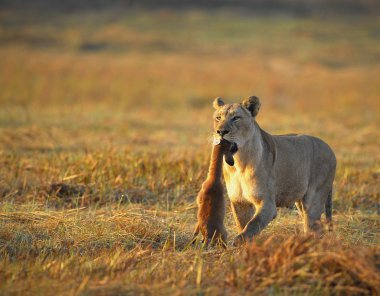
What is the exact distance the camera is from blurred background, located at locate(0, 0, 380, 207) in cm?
1080

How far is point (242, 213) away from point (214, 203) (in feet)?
1.38

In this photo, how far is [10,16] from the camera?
50.6 metres

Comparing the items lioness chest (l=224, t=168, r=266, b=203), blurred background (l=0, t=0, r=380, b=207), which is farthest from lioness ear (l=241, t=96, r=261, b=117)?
blurred background (l=0, t=0, r=380, b=207)

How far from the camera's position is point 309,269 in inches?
218

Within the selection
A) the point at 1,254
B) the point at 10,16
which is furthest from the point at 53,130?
the point at 10,16

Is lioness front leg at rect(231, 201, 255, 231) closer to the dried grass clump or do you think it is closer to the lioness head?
the lioness head

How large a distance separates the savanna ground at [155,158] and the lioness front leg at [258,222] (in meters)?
0.12

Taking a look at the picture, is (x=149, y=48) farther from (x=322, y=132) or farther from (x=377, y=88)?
(x=322, y=132)

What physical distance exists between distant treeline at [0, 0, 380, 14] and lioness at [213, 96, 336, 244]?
167 feet

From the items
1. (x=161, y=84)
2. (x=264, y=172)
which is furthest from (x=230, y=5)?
(x=264, y=172)

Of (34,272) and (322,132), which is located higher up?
(34,272)

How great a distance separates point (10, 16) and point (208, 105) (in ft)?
103

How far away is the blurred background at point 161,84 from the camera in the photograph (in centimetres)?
1080

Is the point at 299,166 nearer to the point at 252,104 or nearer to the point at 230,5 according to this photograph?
the point at 252,104
